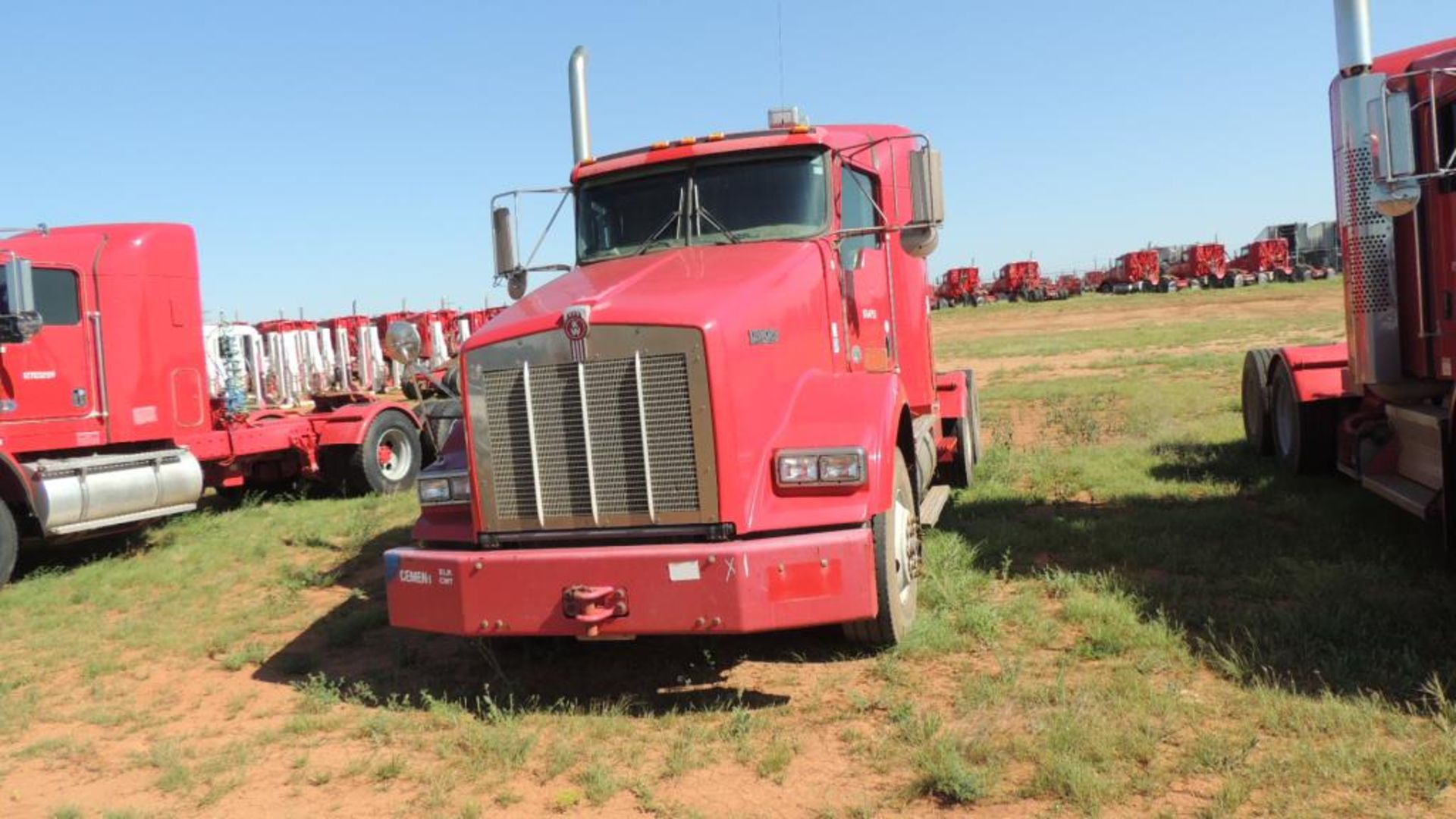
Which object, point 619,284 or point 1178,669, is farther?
point 619,284

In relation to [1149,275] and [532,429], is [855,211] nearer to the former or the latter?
[532,429]

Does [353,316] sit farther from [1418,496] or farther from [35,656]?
[1418,496]

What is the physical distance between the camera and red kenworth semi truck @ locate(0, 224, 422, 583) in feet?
30.2

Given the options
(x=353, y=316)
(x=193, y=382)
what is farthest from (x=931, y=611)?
(x=353, y=316)

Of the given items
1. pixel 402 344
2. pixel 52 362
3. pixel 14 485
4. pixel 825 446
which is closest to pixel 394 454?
pixel 52 362

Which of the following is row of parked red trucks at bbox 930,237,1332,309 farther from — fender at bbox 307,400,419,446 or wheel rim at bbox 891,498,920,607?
wheel rim at bbox 891,498,920,607

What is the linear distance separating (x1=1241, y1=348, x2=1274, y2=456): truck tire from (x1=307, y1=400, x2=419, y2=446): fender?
28.2 feet

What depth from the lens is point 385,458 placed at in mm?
12719

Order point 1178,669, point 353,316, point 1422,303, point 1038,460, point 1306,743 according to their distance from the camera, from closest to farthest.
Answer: point 1306,743, point 1178,669, point 1422,303, point 1038,460, point 353,316

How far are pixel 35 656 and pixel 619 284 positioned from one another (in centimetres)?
479

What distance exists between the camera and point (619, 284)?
5.59 meters

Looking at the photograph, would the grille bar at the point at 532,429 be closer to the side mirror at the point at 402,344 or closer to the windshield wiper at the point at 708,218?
the windshield wiper at the point at 708,218

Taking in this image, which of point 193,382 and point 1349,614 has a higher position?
point 193,382

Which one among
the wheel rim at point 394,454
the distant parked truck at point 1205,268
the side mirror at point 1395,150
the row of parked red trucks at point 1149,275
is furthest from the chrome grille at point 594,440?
the distant parked truck at point 1205,268
